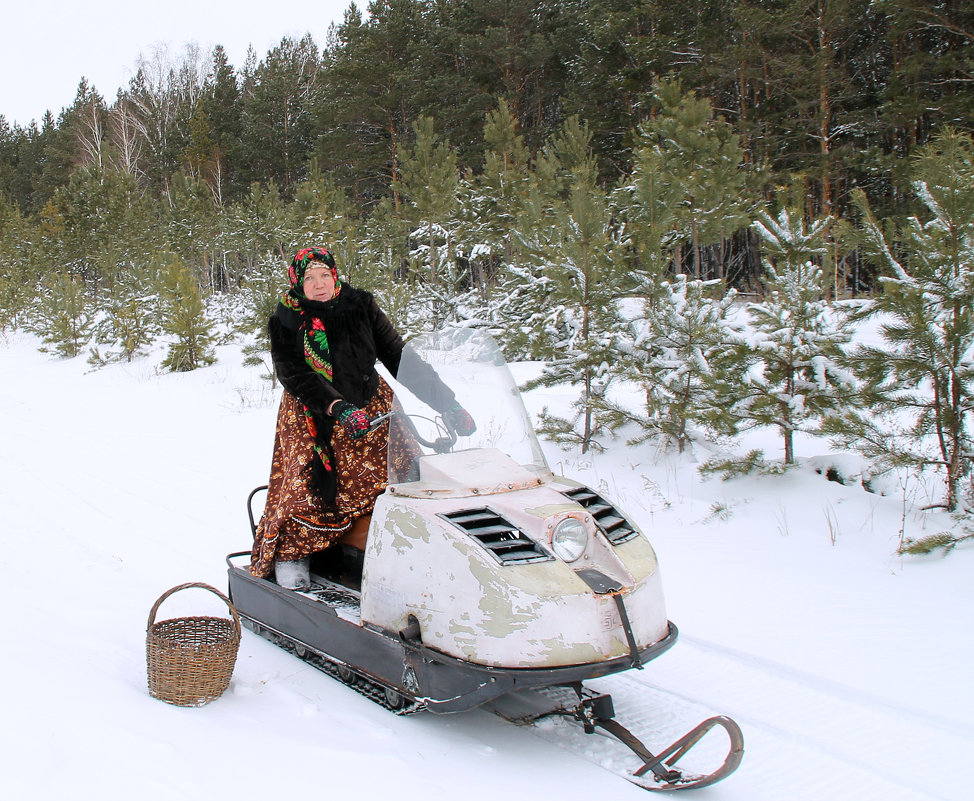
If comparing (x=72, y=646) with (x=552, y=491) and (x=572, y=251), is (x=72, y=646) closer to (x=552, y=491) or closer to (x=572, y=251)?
(x=552, y=491)

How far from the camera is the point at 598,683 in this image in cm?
337

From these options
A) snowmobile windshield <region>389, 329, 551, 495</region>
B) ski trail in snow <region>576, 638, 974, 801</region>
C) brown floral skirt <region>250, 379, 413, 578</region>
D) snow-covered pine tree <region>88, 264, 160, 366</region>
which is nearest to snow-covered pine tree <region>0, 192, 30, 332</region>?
snow-covered pine tree <region>88, 264, 160, 366</region>

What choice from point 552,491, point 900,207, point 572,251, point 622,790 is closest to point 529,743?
point 622,790

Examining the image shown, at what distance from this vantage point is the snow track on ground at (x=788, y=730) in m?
2.65

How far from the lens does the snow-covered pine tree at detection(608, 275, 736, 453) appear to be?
5.47 meters

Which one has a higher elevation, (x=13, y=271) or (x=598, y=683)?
(x=13, y=271)

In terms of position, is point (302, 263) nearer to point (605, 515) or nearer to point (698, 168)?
point (605, 515)

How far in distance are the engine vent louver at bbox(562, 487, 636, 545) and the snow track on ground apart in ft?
2.48

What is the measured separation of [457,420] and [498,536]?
2.34 ft

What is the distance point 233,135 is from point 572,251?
31421 mm

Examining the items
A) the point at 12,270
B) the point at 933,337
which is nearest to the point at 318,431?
the point at 933,337

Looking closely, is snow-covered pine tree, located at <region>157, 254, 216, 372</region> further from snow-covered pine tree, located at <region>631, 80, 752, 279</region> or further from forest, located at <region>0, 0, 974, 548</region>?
snow-covered pine tree, located at <region>631, 80, 752, 279</region>

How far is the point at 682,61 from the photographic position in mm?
18562

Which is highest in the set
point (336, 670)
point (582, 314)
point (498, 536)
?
point (582, 314)
